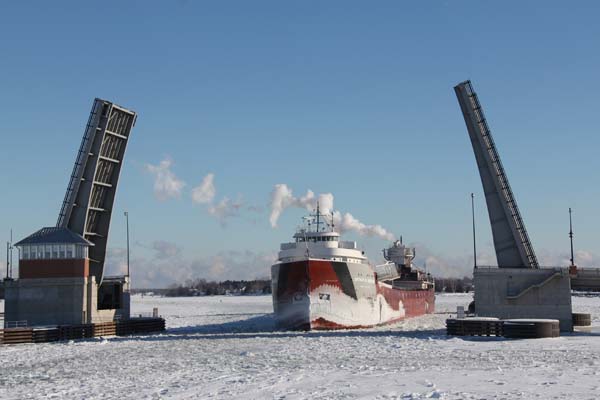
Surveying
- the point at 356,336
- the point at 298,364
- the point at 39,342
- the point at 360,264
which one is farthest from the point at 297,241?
the point at 298,364

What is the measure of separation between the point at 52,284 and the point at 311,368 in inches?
1092

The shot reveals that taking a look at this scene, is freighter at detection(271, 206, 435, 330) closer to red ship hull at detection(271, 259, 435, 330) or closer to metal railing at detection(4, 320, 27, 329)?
red ship hull at detection(271, 259, 435, 330)

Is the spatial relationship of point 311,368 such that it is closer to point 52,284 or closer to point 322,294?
point 322,294

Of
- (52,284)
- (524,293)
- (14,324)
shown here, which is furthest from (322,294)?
(14,324)

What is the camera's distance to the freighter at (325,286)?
50.4 meters

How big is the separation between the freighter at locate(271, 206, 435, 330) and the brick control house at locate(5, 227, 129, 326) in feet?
42.8

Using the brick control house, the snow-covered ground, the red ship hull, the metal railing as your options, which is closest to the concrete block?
the snow-covered ground

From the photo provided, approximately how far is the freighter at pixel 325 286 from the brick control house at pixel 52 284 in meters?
13.0

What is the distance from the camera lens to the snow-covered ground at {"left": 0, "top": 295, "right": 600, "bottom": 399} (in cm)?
2272

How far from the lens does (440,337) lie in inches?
1684

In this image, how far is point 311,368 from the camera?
28.5 meters

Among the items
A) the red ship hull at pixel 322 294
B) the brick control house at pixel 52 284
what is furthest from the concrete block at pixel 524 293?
the brick control house at pixel 52 284

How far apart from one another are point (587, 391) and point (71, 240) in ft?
123

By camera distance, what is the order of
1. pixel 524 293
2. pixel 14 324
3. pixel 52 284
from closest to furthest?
pixel 524 293, pixel 14 324, pixel 52 284
